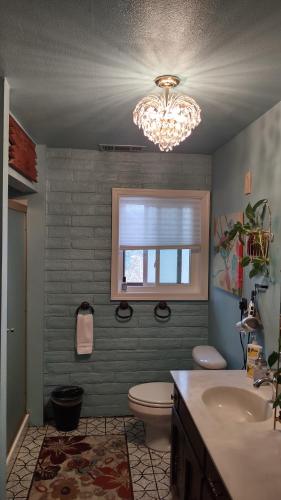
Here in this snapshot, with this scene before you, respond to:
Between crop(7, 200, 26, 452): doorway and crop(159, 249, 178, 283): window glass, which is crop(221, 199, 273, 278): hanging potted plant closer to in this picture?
crop(159, 249, 178, 283): window glass

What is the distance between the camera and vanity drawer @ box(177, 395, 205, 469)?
4.76 feet

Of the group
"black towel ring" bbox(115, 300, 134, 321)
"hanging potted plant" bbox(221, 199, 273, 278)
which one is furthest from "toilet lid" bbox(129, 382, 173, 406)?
"hanging potted plant" bbox(221, 199, 273, 278)

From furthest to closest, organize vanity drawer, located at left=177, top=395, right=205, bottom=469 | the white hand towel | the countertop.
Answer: the white hand towel
vanity drawer, located at left=177, top=395, right=205, bottom=469
the countertop

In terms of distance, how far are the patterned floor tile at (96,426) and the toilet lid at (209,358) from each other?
1.04 m

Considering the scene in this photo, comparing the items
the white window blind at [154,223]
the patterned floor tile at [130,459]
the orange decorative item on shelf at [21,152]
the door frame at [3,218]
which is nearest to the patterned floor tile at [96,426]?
the patterned floor tile at [130,459]

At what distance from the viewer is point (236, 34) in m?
1.37

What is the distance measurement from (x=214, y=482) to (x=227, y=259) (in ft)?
5.61

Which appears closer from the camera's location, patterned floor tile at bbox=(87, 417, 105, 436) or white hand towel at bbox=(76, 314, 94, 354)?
patterned floor tile at bbox=(87, 417, 105, 436)

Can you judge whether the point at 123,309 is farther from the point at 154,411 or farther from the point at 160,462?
the point at 160,462

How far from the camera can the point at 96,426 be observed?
10.0 feet

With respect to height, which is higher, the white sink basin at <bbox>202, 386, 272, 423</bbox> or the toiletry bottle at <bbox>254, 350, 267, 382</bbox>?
the toiletry bottle at <bbox>254, 350, 267, 382</bbox>

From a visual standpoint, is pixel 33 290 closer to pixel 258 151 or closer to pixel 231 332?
pixel 231 332

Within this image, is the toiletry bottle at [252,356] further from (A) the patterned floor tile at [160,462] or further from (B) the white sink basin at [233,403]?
(A) the patterned floor tile at [160,462]

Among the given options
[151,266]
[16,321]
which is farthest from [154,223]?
[16,321]
